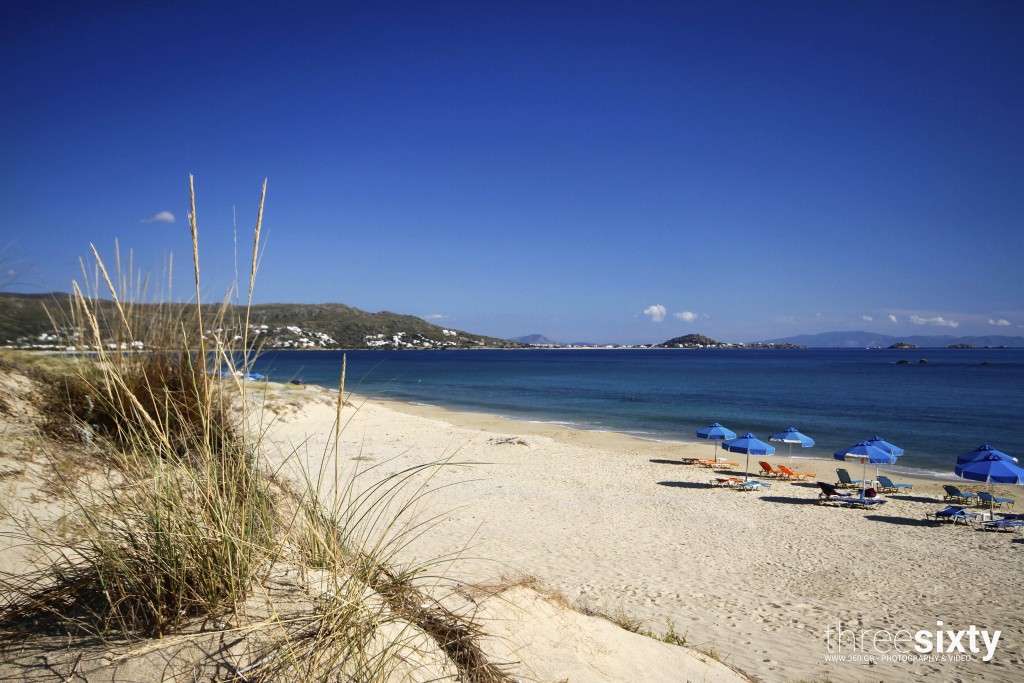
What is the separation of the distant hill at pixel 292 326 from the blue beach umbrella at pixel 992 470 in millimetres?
14389

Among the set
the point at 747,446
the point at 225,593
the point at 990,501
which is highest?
the point at 225,593

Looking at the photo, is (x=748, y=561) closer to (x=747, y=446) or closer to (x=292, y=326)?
(x=747, y=446)

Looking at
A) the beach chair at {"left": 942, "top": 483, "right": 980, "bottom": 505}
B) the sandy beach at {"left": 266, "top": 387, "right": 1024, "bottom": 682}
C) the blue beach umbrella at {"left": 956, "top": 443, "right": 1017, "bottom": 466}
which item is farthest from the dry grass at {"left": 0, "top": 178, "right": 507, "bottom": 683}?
the beach chair at {"left": 942, "top": 483, "right": 980, "bottom": 505}

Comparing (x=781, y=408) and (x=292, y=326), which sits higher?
(x=292, y=326)

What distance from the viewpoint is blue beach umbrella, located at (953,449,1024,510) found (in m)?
12.0

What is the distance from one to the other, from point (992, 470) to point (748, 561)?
783 centimetres

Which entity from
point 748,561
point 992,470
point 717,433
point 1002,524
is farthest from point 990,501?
point 748,561

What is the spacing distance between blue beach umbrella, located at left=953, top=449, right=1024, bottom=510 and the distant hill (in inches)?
566

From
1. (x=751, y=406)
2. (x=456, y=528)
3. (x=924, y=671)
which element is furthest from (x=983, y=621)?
(x=751, y=406)

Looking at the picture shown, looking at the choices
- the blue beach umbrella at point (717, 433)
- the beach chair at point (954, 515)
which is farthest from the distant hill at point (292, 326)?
the beach chair at point (954, 515)

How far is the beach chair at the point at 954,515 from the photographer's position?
38.9 feet

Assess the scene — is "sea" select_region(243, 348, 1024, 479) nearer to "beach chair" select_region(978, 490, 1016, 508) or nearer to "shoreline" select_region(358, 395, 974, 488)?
"shoreline" select_region(358, 395, 974, 488)

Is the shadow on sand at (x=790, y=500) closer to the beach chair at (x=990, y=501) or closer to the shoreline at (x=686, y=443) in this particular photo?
the beach chair at (x=990, y=501)

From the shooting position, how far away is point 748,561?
8781 millimetres
